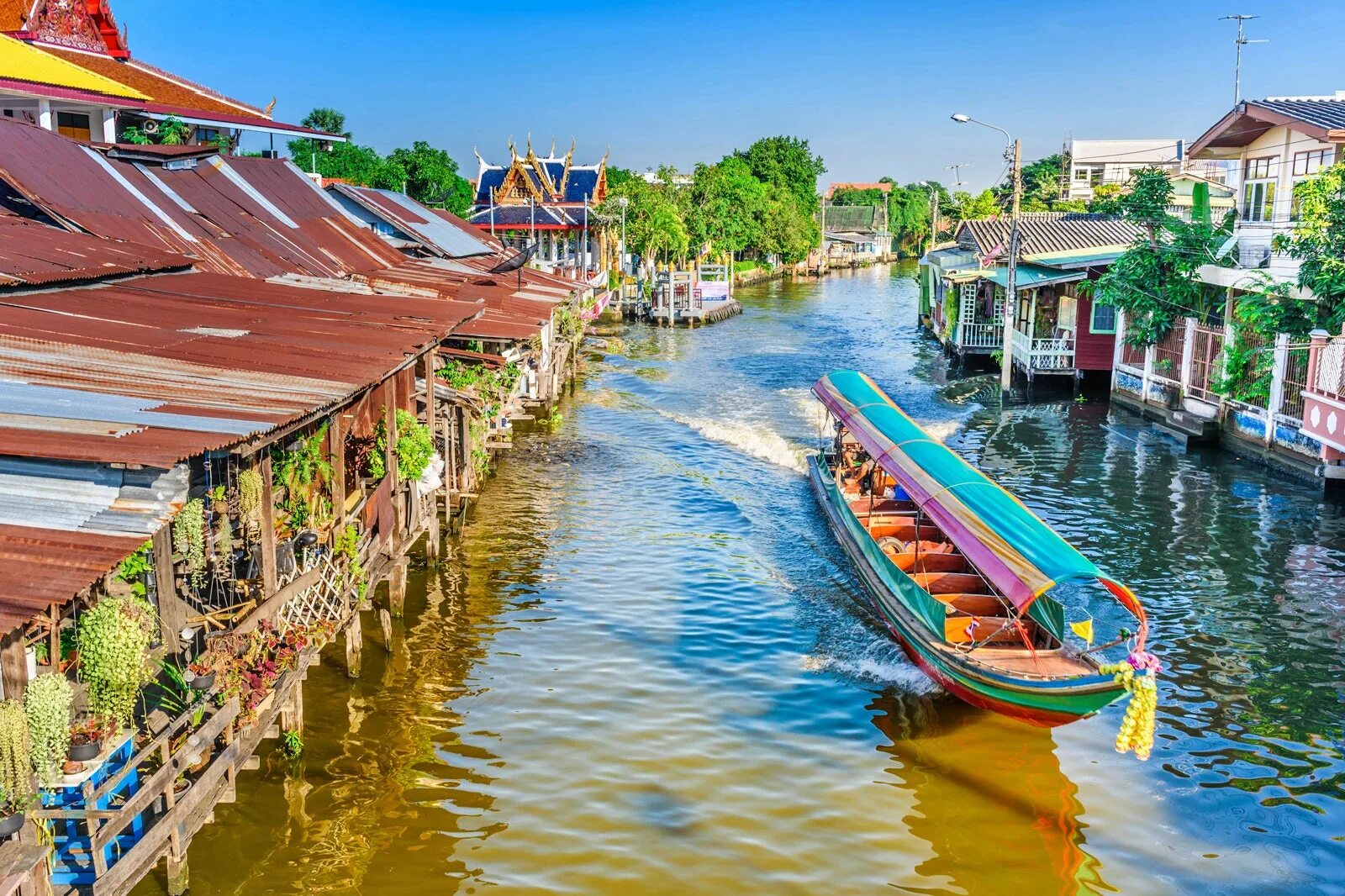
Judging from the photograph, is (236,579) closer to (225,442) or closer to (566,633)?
(225,442)

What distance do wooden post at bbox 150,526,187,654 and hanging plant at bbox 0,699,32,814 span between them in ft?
7.91

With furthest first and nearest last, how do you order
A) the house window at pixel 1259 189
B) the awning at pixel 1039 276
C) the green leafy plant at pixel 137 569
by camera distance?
1. the awning at pixel 1039 276
2. the house window at pixel 1259 189
3. the green leafy plant at pixel 137 569

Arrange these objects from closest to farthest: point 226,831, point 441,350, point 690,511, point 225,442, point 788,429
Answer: point 225,442 → point 226,831 → point 441,350 → point 690,511 → point 788,429

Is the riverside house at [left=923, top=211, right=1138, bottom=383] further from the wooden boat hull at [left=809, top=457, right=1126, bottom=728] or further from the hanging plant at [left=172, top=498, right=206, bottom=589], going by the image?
the hanging plant at [left=172, top=498, right=206, bottom=589]

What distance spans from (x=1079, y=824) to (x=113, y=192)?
16.0m

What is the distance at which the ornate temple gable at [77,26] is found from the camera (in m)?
28.8

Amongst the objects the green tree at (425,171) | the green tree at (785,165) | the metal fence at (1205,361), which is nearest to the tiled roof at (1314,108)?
the metal fence at (1205,361)

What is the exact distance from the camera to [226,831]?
10000mm

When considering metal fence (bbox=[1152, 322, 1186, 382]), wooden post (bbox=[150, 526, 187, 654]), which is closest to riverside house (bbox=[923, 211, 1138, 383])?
metal fence (bbox=[1152, 322, 1186, 382])

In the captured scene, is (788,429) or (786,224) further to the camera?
(786,224)

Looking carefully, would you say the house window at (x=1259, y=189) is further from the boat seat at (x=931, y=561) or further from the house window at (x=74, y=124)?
the house window at (x=74, y=124)

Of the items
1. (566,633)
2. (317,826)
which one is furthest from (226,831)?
(566,633)

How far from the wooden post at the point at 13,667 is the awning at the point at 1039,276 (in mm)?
29881

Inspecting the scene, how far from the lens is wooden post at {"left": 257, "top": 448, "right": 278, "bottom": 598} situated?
9.14 metres
